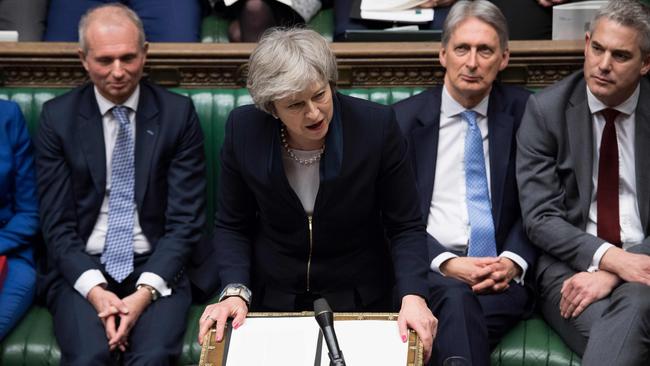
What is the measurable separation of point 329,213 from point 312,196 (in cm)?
8

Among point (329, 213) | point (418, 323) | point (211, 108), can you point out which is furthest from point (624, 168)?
point (211, 108)

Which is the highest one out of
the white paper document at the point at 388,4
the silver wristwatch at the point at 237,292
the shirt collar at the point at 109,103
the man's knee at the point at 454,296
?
the white paper document at the point at 388,4

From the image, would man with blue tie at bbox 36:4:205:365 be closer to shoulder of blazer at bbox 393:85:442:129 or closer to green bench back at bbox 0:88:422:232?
green bench back at bbox 0:88:422:232

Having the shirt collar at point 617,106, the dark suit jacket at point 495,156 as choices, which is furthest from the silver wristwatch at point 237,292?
the shirt collar at point 617,106

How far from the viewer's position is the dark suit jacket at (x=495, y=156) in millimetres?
3398

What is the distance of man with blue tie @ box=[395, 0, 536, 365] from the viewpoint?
335cm

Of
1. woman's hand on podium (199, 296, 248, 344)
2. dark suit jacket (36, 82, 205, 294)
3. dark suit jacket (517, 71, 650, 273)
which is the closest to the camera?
woman's hand on podium (199, 296, 248, 344)

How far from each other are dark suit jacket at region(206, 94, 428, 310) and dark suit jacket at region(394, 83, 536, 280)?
17.1 inches

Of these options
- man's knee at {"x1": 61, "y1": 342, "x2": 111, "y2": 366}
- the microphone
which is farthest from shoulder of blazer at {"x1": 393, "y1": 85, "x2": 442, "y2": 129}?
the microphone

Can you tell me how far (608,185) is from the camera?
3307mm

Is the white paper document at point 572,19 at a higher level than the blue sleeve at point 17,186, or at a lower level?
higher

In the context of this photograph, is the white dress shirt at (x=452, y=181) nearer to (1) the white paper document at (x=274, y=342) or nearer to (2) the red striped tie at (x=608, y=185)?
(2) the red striped tie at (x=608, y=185)

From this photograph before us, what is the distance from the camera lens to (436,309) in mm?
3104

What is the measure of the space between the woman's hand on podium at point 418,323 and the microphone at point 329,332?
0.32m
